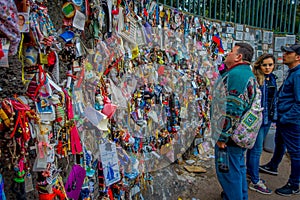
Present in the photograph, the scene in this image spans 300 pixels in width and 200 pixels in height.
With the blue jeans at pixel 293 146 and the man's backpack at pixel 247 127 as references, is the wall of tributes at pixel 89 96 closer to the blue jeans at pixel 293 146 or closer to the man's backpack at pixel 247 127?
the man's backpack at pixel 247 127

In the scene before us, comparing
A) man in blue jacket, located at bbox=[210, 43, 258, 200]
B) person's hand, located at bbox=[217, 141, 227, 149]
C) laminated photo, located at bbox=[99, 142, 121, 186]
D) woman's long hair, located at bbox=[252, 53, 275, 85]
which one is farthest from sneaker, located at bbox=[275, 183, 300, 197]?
laminated photo, located at bbox=[99, 142, 121, 186]

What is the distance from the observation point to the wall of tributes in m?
1.21

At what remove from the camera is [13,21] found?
1.14 m

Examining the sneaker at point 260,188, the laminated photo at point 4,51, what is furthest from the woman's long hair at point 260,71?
the laminated photo at point 4,51

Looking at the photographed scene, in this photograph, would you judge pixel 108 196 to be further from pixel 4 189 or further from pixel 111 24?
pixel 111 24

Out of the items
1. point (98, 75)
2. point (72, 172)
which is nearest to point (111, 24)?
point (98, 75)

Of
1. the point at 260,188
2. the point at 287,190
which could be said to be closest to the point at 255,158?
the point at 260,188

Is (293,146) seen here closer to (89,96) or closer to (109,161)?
(109,161)

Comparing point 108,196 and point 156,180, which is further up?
point 108,196

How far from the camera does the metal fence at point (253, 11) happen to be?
12.3 ft

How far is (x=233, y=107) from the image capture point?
6.77 ft

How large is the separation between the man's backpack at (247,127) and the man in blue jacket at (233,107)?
0.03 metres

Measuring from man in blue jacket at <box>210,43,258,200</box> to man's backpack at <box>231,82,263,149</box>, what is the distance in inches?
1.3

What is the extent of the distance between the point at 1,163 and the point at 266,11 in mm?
5269
